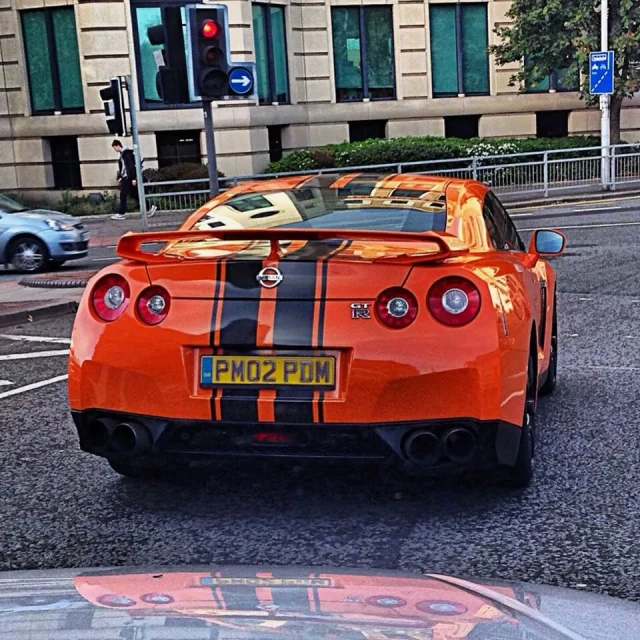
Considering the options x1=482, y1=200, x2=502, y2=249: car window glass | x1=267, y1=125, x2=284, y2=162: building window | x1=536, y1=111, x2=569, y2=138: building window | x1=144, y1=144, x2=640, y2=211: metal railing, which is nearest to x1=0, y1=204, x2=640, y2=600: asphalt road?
x1=482, y1=200, x2=502, y2=249: car window glass

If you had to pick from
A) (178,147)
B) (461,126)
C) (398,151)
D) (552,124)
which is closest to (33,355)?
(398,151)

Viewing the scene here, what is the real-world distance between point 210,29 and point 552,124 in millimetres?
24511

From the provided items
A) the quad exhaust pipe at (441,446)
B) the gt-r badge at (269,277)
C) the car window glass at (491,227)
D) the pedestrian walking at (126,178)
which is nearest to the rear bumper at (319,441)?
the quad exhaust pipe at (441,446)

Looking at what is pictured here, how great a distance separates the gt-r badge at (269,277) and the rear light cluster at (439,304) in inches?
16.6

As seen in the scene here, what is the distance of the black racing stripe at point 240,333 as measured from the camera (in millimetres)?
4668

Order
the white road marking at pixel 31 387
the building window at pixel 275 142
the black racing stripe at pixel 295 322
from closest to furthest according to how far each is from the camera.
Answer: the black racing stripe at pixel 295 322, the white road marking at pixel 31 387, the building window at pixel 275 142

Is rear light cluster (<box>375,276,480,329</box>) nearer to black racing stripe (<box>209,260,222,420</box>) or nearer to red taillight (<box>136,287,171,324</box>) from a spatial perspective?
black racing stripe (<box>209,260,222,420</box>)

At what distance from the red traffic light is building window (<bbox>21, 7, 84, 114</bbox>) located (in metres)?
17.3

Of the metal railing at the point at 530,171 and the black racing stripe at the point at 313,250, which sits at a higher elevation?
the black racing stripe at the point at 313,250

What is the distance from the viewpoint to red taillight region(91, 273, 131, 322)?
16.2 feet

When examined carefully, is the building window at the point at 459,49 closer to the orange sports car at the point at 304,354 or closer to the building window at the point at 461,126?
the building window at the point at 461,126

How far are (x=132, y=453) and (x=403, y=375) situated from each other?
1.19 meters

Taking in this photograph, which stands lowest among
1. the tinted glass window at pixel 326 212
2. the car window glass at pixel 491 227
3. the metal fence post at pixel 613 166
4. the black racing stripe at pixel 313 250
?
the metal fence post at pixel 613 166

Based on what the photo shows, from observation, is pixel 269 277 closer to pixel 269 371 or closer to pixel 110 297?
pixel 269 371
